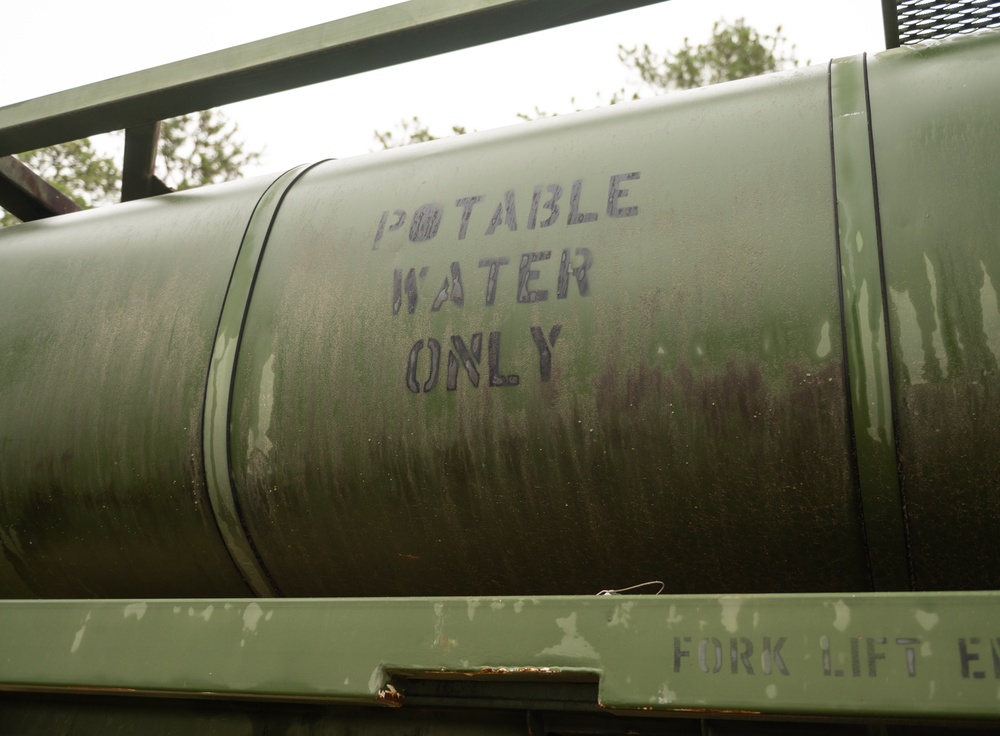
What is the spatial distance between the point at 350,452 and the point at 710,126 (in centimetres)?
106

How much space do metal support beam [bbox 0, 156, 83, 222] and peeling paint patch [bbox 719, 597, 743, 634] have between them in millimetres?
2795

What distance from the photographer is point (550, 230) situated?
190 cm

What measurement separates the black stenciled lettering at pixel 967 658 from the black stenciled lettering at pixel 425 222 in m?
1.35

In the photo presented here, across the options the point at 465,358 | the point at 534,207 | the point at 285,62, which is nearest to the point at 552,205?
the point at 534,207

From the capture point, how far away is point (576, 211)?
1.91 meters

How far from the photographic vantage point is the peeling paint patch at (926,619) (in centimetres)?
111

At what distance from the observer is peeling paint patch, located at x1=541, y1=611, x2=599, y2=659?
1.24m

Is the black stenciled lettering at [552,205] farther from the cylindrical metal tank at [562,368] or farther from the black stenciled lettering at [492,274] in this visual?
the black stenciled lettering at [492,274]

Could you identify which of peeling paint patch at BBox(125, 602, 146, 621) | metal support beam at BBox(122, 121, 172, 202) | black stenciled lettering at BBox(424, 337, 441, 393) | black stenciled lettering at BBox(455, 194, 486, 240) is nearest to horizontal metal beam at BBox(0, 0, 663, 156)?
metal support beam at BBox(122, 121, 172, 202)

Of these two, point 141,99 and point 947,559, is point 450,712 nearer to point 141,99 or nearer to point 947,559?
point 947,559

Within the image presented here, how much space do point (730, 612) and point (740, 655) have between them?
0.19 feet

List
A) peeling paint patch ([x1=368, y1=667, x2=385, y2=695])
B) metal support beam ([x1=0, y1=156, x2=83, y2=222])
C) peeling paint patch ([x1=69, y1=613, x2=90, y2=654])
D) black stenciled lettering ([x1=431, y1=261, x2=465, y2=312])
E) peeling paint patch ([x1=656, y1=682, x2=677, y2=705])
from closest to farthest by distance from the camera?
peeling paint patch ([x1=656, y1=682, x2=677, y2=705]), peeling paint patch ([x1=368, y1=667, x2=385, y2=695]), peeling paint patch ([x1=69, y1=613, x2=90, y2=654]), black stenciled lettering ([x1=431, y1=261, x2=465, y2=312]), metal support beam ([x1=0, y1=156, x2=83, y2=222])

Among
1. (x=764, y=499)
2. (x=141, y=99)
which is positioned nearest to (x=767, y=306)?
(x=764, y=499)

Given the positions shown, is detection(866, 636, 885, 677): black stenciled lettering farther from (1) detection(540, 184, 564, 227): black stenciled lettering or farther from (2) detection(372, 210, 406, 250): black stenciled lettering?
(2) detection(372, 210, 406, 250): black stenciled lettering
